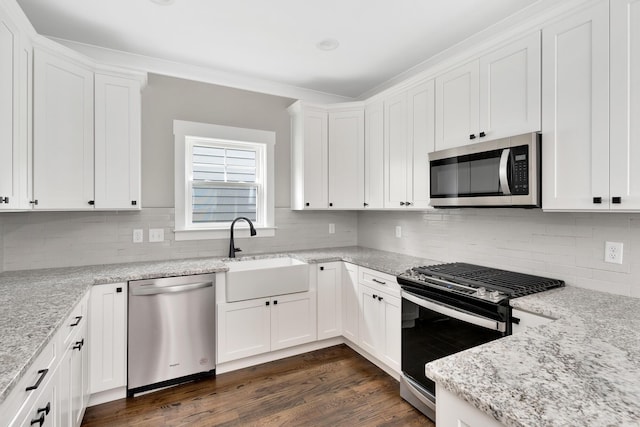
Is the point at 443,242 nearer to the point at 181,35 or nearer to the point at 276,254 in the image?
the point at 276,254

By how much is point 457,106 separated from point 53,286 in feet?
9.52

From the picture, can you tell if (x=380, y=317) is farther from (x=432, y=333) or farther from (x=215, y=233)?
(x=215, y=233)

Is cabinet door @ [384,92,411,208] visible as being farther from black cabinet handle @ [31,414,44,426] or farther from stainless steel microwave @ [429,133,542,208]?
Result: black cabinet handle @ [31,414,44,426]

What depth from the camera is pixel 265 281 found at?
9.09ft

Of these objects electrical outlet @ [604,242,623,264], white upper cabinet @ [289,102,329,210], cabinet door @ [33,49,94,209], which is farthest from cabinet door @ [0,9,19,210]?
electrical outlet @ [604,242,623,264]

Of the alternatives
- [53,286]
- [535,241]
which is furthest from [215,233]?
[535,241]

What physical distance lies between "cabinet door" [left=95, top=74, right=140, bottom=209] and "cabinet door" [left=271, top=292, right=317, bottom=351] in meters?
1.44

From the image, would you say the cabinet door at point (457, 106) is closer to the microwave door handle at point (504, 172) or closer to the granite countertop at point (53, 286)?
the microwave door handle at point (504, 172)

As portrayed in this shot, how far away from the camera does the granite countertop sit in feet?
3.68

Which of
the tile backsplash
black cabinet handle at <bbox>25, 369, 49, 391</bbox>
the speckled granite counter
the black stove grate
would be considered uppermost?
the tile backsplash

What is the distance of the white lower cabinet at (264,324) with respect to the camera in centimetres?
267

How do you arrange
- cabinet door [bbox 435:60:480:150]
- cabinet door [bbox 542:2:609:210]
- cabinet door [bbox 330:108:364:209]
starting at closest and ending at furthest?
cabinet door [bbox 542:2:609:210] < cabinet door [bbox 435:60:480:150] < cabinet door [bbox 330:108:364:209]

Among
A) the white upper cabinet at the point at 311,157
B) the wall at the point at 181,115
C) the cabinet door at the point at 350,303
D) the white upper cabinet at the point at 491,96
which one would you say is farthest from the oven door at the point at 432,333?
the wall at the point at 181,115

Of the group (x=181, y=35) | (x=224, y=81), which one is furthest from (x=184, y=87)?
(x=181, y=35)
